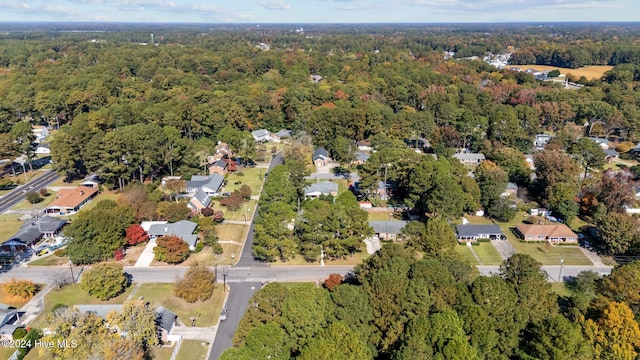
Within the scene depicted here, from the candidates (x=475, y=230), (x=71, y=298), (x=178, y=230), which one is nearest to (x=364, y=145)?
(x=475, y=230)

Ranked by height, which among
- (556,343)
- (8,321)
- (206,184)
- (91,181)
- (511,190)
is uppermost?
(556,343)

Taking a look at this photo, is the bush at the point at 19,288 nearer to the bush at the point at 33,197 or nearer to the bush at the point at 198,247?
the bush at the point at 198,247

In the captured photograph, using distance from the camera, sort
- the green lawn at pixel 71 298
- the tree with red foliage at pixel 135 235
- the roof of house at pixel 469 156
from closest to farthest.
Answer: the green lawn at pixel 71 298 → the tree with red foliage at pixel 135 235 → the roof of house at pixel 469 156

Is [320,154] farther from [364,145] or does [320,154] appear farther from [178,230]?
[178,230]

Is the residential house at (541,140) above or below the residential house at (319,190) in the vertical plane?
above

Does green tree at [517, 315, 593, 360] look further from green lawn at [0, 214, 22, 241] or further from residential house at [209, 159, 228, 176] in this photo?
green lawn at [0, 214, 22, 241]

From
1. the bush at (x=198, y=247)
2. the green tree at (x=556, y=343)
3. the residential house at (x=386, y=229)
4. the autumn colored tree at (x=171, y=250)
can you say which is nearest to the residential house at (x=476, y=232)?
the residential house at (x=386, y=229)

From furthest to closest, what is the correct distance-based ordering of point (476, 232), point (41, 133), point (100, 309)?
point (41, 133)
point (476, 232)
point (100, 309)

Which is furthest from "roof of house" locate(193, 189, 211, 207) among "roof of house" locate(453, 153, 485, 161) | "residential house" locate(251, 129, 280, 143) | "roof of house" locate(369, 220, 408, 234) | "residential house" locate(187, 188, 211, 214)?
"roof of house" locate(453, 153, 485, 161)
